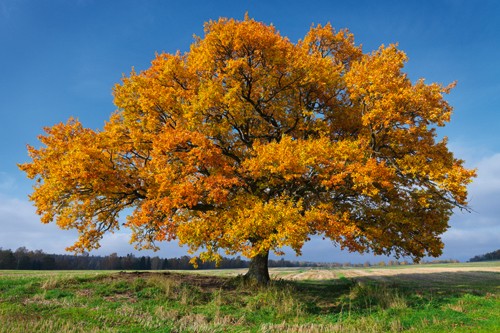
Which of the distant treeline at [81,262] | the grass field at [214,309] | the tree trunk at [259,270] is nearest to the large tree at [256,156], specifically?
the tree trunk at [259,270]

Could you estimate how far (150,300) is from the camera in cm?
1741

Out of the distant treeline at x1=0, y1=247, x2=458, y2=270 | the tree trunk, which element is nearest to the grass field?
the tree trunk

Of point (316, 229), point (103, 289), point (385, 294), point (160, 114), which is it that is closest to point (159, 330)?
point (103, 289)

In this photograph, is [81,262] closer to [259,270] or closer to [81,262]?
[81,262]

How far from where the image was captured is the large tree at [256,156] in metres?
18.9

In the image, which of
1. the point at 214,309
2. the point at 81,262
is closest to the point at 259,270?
the point at 214,309

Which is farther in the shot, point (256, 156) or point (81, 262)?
point (81, 262)

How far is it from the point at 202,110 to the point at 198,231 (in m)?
7.62

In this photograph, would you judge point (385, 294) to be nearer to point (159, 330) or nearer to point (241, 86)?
point (159, 330)

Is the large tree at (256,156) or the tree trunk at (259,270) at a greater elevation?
the large tree at (256,156)

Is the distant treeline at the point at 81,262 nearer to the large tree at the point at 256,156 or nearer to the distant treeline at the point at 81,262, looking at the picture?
the distant treeline at the point at 81,262

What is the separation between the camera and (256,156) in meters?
21.7

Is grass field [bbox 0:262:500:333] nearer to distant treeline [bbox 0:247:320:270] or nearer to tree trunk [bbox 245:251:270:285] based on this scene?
tree trunk [bbox 245:251:270:285]

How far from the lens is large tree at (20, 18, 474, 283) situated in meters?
18.9
